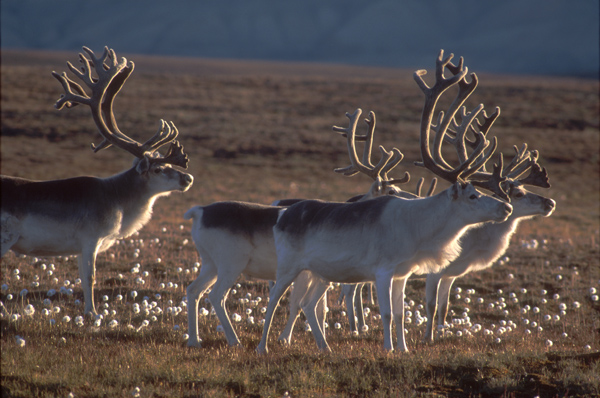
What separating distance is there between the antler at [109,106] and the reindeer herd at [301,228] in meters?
0.03

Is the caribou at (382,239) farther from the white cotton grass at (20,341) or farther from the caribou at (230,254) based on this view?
the white cotton grass at (20,341)

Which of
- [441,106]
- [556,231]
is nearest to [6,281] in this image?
[556,231]

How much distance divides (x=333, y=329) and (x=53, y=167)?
28.0 meters

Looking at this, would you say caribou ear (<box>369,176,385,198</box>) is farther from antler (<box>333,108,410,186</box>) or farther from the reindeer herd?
the reindeer herd

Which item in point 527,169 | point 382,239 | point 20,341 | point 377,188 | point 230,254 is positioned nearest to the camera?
point 20,341

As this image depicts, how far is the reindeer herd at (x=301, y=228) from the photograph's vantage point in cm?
880

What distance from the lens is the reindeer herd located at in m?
8.80

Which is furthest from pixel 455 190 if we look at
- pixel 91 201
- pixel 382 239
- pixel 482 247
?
pixel 91 201

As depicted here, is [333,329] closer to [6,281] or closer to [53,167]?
[6,281]

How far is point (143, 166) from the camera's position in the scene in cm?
1112

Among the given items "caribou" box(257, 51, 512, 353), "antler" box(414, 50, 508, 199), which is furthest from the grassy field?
"antler" box(414, 50, 508, 199)

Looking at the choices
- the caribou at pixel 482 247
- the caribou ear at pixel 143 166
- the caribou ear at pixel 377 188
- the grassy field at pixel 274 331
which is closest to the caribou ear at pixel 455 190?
the grassy field at pixel 274 331

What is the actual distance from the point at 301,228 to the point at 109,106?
473cm

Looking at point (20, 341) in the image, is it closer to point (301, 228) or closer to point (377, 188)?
point (301, 228)
